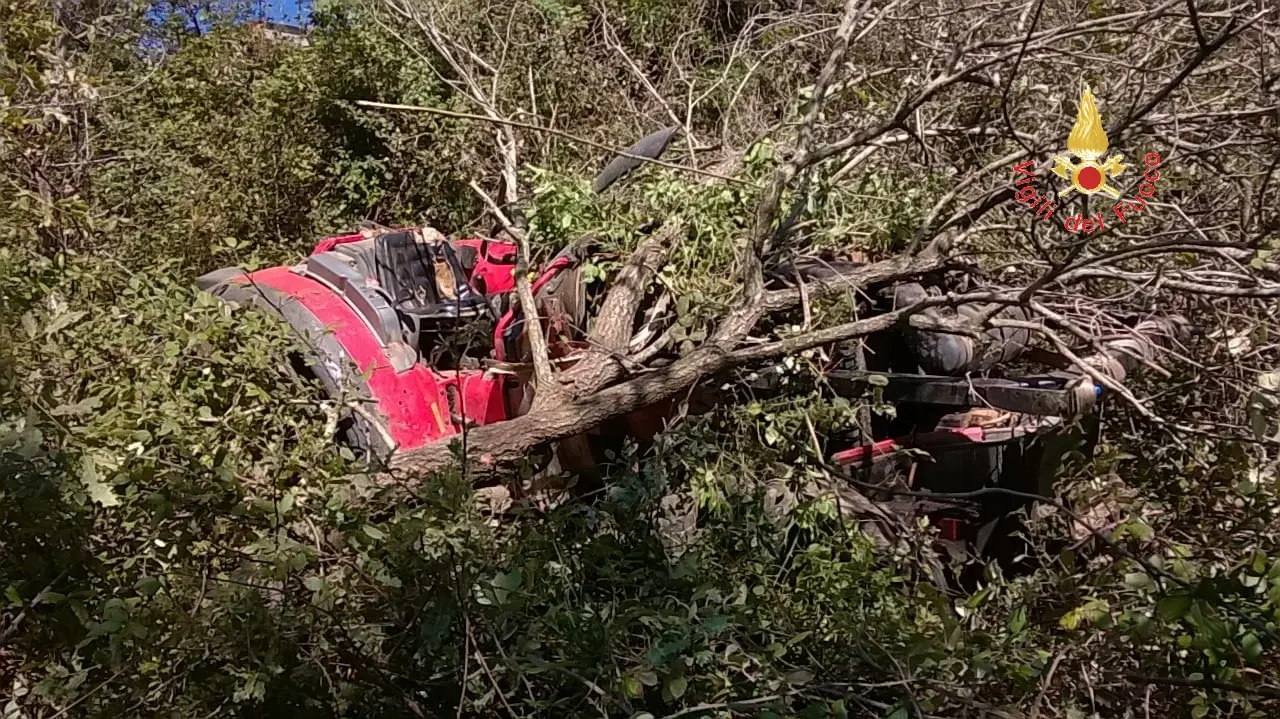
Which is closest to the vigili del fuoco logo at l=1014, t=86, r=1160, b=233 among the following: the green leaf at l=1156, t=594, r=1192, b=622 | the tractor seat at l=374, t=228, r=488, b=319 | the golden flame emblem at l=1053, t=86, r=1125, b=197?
the golden flame emblem at l=1053, t=86, r=1125, b=197

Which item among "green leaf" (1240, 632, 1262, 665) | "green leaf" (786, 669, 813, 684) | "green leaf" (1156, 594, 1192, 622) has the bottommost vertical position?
"green leaf" (1240, 632, 1262, 665)

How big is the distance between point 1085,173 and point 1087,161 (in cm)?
4

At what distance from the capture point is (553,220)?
395 centimetres

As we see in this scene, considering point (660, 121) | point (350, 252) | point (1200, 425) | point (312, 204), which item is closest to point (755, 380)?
point (1200, 425)

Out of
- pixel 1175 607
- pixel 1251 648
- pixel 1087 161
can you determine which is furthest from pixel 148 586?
Answer: pixel 1087 161

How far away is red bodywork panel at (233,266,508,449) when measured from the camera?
3.49 metres

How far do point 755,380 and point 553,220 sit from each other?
3.62ft

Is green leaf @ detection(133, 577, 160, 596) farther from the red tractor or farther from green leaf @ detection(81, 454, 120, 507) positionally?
the red tractor

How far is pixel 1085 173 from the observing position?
338cm

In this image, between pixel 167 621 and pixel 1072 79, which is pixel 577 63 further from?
pixel 167 621

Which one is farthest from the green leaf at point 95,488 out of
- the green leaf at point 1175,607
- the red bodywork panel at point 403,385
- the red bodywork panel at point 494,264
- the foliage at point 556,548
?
the green leaf at point 1175,607

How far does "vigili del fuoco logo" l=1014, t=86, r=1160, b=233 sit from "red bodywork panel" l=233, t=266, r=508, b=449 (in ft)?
6.51

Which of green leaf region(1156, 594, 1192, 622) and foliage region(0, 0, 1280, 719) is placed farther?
foliage region(0, 0, 1280, 719)

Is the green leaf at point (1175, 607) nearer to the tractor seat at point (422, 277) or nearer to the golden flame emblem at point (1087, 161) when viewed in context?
the golden flame emblem at point (1087, 161)
